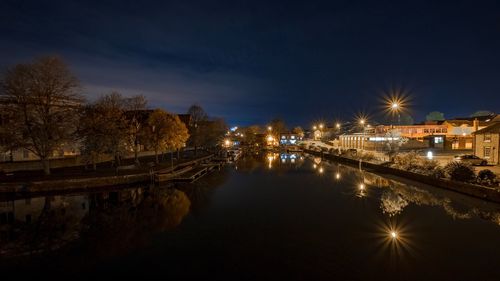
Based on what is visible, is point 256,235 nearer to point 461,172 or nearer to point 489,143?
point 461,172

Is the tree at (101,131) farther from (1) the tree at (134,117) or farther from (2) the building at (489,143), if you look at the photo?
(2) the building at (489,143)

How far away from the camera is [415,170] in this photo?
30.5 meters

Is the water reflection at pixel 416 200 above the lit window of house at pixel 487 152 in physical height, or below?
below

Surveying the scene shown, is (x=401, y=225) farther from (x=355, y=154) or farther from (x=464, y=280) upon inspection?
(x=355, y=154)

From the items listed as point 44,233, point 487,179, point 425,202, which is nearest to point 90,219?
point 44,233

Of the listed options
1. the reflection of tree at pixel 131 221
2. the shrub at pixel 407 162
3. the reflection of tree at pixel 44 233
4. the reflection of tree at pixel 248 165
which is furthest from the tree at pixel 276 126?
the reflection of tree at pixel 44 233

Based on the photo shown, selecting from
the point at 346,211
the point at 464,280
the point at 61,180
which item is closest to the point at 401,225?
the point at 346,211

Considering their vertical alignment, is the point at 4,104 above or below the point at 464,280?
above

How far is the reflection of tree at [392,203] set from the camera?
19342mm

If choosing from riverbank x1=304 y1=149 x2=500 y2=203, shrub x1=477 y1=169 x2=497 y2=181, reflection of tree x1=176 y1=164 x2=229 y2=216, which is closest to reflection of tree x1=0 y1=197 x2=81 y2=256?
reflection of tree x1=176 y1=164 x2=229 y2=216

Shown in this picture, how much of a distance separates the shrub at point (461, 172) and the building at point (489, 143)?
36.3 feet

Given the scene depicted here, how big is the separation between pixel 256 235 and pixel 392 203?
1276 centimetres

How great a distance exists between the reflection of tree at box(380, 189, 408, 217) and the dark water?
78 millimetres

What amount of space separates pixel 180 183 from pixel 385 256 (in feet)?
75.6
